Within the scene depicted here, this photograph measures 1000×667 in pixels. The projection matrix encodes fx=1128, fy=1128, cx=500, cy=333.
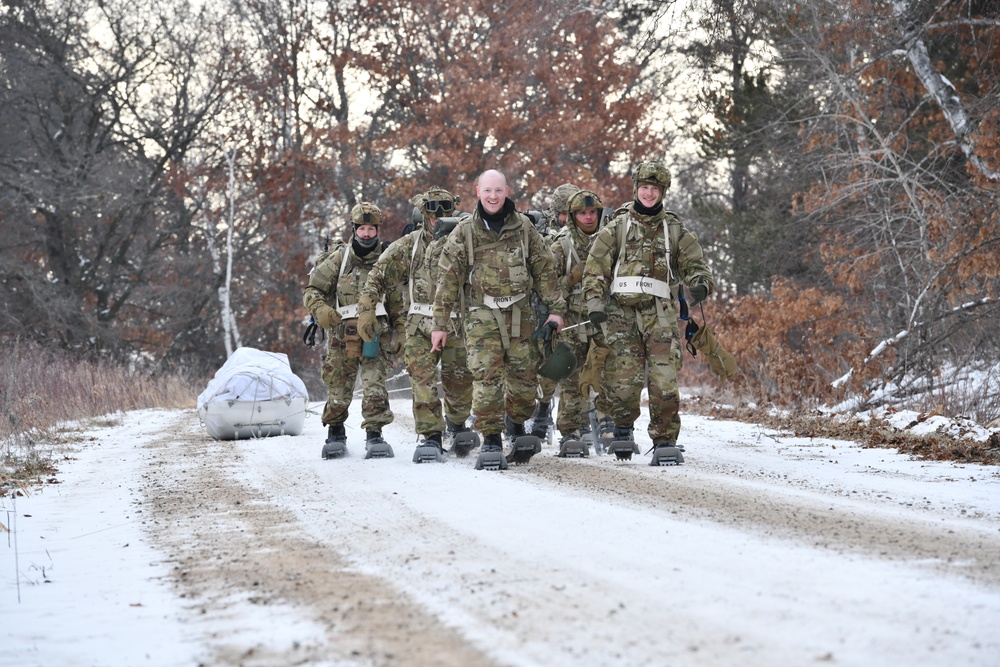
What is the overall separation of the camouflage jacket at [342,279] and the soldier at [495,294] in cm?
166

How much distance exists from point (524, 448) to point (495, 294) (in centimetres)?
130

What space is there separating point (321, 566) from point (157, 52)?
28913mm

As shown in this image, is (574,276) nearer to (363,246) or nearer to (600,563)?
(363,246)

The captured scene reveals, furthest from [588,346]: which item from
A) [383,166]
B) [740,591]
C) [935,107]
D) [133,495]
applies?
[383,166]

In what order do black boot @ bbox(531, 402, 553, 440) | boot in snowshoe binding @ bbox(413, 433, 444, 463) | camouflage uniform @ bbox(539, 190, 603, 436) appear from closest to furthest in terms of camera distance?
boot in snowshoe binding @ bbox(413, 433, 444, 463)
camouflage uniform @ bbox(539, 190, 603, 436)
black boot @ bbox(531, 402, 553, 440)

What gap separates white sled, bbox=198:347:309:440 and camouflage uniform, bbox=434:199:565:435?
4820mm

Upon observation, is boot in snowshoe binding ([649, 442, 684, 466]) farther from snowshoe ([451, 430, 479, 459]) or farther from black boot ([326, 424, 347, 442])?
black boot ([326, 424, 347, 442])

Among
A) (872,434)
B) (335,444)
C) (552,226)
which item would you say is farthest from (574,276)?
(872,434)

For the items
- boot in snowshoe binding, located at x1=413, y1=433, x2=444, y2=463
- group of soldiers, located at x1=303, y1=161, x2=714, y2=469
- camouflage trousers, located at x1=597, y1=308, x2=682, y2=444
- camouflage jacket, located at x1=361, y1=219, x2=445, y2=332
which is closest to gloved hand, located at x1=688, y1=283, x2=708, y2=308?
group of soldiers, located at x1=303, y1=161, x2=714, y2=469

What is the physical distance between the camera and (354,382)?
435 inches

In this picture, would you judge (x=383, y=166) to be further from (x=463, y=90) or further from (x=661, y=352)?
(x=661, y=352)

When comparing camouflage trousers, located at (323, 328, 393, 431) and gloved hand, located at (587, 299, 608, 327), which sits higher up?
gloved hand, located at (587, 299, 608, 327)

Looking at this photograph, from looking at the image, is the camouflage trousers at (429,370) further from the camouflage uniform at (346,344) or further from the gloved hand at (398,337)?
the camouflage uniform at (346,344)

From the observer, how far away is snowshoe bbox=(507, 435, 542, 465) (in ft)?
30.8
